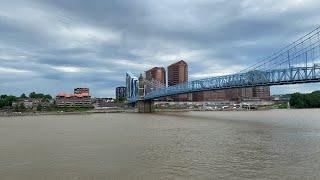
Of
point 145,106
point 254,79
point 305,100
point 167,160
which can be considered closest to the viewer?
point 167,160

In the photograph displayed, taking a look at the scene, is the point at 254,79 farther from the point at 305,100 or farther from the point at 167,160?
the point at 305,100

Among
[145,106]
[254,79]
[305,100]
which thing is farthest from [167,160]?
[305,100]

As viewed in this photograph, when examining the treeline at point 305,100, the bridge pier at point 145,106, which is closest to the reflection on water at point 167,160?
the bridge pier at point 145,106

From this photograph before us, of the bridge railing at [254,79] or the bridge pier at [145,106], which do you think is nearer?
the bridge railing at [254,79]

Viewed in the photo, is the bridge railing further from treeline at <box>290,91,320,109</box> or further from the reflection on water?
treeline at <box>290,91,320,109</box>

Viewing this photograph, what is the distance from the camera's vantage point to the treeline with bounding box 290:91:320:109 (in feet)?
604

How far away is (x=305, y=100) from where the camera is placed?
188 m

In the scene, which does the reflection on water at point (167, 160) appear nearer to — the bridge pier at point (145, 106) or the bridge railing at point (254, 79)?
the bridge railing at point (254, 79)

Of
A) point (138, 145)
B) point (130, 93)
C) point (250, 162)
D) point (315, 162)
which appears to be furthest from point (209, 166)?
point (130, 93)

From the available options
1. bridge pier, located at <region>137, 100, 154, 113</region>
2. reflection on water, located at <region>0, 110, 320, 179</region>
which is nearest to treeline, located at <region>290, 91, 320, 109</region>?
bridge pier, located at <region>137, 100, 154, 113</region>

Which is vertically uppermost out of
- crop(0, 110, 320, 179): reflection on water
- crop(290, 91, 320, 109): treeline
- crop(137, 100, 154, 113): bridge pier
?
crop(290, 91, 320, 109): treeline

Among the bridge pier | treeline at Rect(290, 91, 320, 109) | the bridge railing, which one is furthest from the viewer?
treeline at Rect(290, 91, 320, 109)

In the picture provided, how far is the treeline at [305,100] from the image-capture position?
604 feet

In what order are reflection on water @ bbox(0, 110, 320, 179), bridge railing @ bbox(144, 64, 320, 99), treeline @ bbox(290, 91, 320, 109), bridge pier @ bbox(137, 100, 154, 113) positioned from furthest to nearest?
treeline @ bbox(290, 91, 320, 109), bridge pier @ bbox(137, 100, 154, 113), bridge railing @ bbox(144, 64, 320, 99), reflection on water @ bbox(0, 110, 320, 179)
